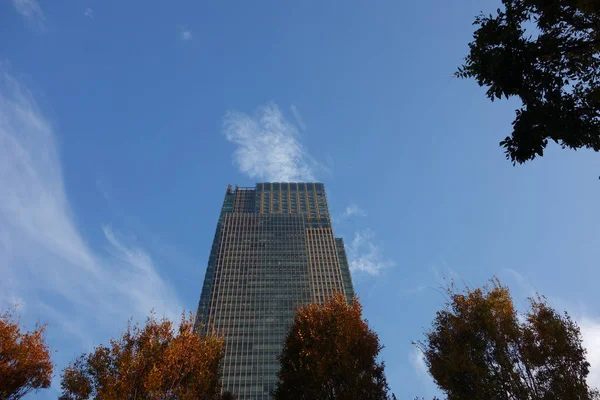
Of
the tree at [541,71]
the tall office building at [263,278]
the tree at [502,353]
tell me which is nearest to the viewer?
the tree at [541,71]

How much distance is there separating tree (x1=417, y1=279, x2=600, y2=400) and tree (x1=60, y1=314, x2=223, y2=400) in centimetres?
1288

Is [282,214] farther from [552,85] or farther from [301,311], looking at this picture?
[552,85]

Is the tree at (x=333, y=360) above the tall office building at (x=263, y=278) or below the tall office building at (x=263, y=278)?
below

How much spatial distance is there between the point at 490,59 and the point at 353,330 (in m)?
16.5

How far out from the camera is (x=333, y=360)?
20.9 metres

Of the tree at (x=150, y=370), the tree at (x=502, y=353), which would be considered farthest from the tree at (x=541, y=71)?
the tree at (x=150, y=370)

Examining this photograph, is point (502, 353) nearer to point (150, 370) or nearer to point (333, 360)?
point (333, 360)

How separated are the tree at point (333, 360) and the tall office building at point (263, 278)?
62.3 meters

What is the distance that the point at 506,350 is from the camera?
1894 cm

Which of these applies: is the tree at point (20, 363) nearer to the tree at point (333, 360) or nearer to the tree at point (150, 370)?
the tree at point (150, 370)

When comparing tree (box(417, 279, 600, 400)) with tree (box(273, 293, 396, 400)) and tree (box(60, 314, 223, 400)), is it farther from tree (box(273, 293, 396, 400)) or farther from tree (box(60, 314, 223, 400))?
tree (box(60, 314, 223, 400))

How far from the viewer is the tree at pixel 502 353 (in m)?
17.2

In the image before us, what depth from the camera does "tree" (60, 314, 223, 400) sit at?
725 inches

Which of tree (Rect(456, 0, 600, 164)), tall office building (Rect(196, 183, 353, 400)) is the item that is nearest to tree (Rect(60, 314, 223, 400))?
tree (Rect(456, 0, 600, 164))
